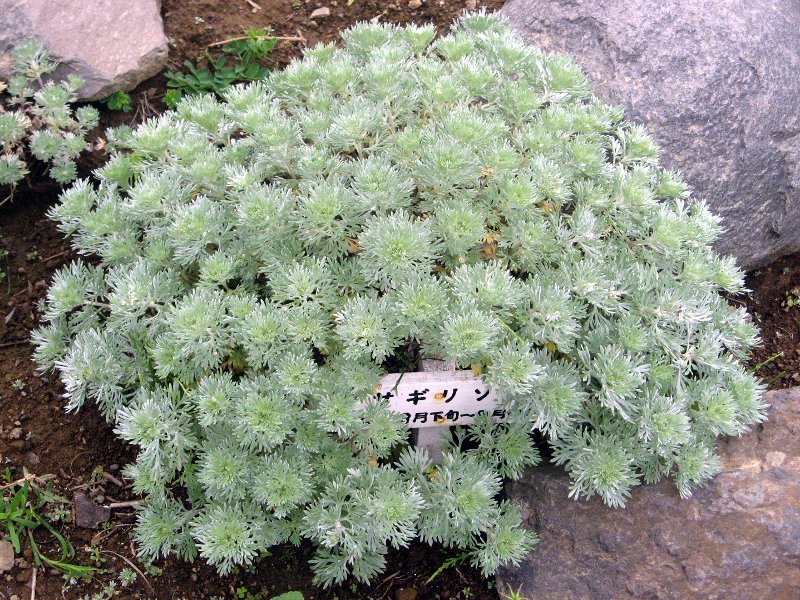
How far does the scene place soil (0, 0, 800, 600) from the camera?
9.00 ft

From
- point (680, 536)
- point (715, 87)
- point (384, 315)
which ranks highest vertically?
point (715, 87)

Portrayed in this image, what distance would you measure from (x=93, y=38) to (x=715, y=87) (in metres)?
2.91

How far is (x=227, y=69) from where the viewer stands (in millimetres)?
3986

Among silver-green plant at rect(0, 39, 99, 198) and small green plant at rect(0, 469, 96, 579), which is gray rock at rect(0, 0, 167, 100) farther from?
small green plant at rect(0, 469, 96, 579)

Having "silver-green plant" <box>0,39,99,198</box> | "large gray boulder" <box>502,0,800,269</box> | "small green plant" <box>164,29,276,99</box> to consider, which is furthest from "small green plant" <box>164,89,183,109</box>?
"large gray boulder" <box>502,0,800,269</box>

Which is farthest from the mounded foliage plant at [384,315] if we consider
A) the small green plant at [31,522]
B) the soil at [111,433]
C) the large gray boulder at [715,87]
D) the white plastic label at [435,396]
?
the large gray boulder at [715,87]

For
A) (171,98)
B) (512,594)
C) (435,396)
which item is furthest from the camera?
(171,98)

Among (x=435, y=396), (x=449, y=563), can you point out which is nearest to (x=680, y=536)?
(x=449, y=563)

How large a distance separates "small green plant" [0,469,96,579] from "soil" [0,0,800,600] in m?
0.04

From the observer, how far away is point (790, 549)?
245 centimetres

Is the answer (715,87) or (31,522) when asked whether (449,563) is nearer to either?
(31,522)

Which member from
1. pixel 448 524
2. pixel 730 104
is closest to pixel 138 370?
pixel 448 524

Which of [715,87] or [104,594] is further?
[715,87]

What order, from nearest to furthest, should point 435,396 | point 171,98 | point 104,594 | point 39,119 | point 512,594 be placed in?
point 435,396 < point 512,594 < point 104,594 < point 39,119 < point 171,98
